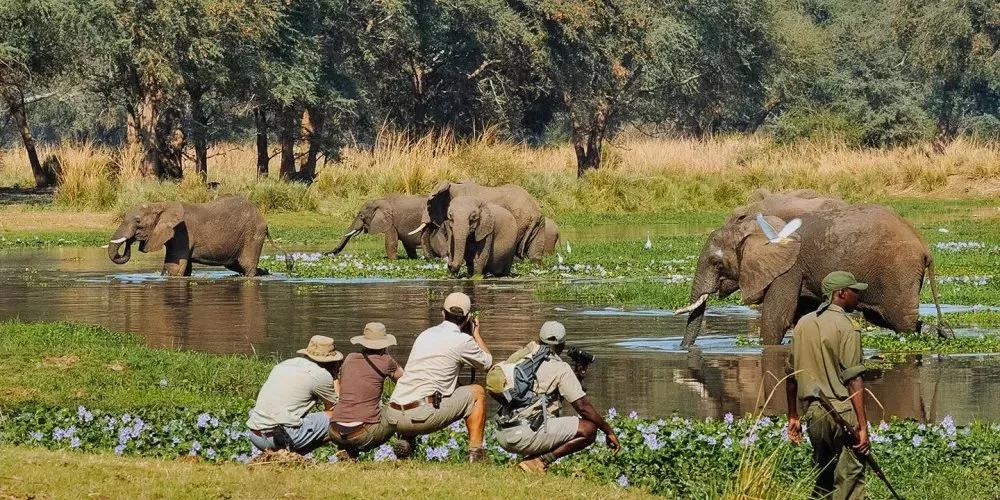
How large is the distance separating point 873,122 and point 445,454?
6018 centimetres

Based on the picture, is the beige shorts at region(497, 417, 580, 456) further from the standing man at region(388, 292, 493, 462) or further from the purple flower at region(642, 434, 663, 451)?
the purple flower at region(642, 434, 663, 451)

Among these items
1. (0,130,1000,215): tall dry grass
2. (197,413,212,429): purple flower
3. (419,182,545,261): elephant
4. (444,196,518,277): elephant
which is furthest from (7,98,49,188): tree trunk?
(197,413,212,429): purple flower

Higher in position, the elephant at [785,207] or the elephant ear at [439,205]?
the elephant at [785,207]

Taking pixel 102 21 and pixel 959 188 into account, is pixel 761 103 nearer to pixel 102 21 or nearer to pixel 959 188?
pixel 959 188

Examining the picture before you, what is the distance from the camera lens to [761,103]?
8812 centimetres

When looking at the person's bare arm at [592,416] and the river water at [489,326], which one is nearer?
Result: the person's bare arm at [592,416]

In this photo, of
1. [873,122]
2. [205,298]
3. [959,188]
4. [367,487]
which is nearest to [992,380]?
[367,487]

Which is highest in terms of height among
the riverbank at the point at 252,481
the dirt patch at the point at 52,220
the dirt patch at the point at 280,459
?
the riverbank at the point at 252,481

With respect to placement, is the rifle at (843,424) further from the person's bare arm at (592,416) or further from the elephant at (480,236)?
the elephant at (480,236)

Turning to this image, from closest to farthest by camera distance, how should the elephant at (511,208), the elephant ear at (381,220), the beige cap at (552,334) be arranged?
1. the beige cap at (552,334)
2. the elephant at (511,208)
3. the elephant ear at (381,220)

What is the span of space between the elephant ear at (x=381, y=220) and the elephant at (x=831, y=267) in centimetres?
1575

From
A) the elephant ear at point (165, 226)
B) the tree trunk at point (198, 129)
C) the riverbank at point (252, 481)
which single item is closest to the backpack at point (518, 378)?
the riverbank at point (252, 481)

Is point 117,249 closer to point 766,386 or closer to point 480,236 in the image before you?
point 480,236

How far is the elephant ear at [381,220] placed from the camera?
1371 inches
